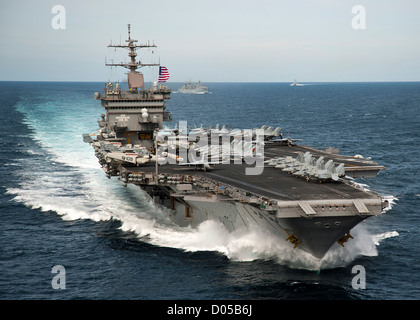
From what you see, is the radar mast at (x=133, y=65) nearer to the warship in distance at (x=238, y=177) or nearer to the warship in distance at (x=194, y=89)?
the warship in distance at (x=238, y=177)

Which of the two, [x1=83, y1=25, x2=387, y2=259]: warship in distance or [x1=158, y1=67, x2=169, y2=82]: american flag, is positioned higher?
[x1=158, y1=67, x2=169, y2=82]: american flag

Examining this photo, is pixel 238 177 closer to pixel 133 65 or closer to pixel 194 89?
pixel 133 65

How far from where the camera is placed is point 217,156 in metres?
35.6

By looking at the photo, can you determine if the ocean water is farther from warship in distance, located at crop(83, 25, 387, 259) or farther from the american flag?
the american flag

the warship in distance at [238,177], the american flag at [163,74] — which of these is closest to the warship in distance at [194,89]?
the american flag at [163,74]

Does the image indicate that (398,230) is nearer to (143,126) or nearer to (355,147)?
(143,126)

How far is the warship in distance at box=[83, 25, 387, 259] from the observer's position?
2305cm

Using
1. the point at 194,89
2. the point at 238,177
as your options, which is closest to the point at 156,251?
the point at 238,177

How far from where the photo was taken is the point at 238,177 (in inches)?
1184

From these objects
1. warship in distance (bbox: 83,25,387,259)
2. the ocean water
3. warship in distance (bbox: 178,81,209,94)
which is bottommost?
the ocean water

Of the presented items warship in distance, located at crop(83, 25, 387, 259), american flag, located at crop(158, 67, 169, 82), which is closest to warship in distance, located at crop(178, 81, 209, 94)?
american flag, located at crop(158, 67, 169, 82)

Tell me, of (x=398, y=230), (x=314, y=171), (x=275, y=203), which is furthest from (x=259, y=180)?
(x=398, y=230)

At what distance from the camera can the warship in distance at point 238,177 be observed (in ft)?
75.6
